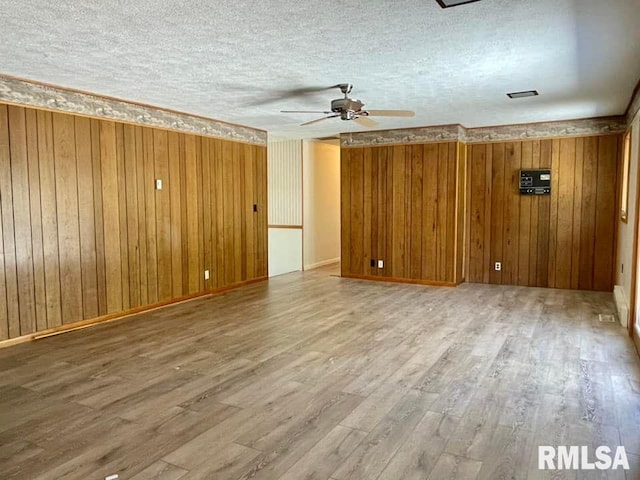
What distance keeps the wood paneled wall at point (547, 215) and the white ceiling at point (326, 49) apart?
132 cm

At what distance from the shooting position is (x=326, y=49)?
3.38 meters

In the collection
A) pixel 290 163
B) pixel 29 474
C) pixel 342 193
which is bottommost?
pixel 29 474

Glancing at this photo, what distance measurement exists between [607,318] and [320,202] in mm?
5565

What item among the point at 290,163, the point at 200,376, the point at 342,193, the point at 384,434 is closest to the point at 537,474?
the point at 384,434

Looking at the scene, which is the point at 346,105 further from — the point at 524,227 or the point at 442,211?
the point at 524,227

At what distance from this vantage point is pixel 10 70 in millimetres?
3898

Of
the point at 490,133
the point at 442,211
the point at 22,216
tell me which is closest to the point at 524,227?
the point at 442,211

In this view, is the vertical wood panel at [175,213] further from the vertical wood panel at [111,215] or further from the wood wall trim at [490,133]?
the wood wall trim at [490,133]

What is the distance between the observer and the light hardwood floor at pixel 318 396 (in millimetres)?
2283

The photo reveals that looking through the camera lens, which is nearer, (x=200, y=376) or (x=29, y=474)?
(x=29, y=474)

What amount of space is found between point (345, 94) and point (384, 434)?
324cm

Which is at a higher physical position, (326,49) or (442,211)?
(326,49)

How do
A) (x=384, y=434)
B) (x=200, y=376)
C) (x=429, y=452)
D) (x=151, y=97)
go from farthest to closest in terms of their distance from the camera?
(x=151, y=97) → (x=200, y=376) → (x=384, y=434) → (x=429, y=452)

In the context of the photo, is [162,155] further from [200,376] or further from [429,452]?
[429,452]
